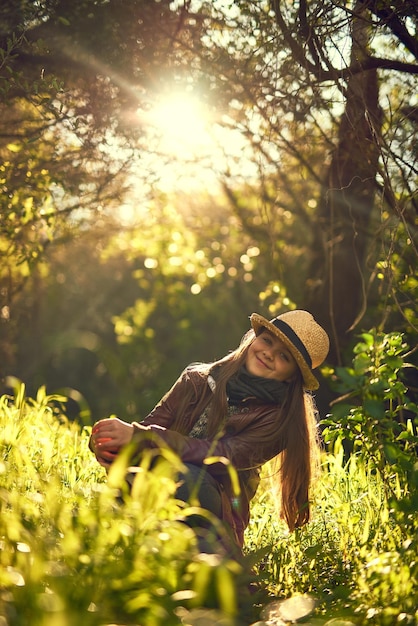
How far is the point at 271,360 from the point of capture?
4.00m

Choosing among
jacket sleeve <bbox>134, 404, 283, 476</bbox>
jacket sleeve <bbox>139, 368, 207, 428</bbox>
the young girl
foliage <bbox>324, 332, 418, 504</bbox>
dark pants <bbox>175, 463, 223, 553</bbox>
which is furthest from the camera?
jacket sleeve <bbox>139, 368, 207, 428</bbox>

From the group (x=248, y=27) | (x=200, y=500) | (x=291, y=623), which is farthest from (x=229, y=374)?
(x=248, y=27)

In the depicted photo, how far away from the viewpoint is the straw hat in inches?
155

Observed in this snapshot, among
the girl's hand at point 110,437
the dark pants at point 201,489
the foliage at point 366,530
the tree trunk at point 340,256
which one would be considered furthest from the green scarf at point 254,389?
the tree trunk at point 340,256

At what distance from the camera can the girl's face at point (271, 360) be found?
397 cm

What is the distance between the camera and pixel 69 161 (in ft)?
17.5

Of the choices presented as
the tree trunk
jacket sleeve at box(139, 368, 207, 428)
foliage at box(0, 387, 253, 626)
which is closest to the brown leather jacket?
jacket sleeve at box(139, 368, 207, 428)

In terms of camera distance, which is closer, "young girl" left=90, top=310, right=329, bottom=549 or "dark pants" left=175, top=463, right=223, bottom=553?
"dark pants" left=175, top=463, right=223, bottom=553

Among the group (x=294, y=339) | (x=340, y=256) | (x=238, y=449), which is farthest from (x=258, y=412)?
(x=340, y=256)

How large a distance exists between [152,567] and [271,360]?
1669 mm

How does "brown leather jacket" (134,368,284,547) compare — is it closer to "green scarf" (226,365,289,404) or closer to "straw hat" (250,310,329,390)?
"green scarf" (226,365,289,404)

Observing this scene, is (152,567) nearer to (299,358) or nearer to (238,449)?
(238,449)

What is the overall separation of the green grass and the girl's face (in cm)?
72

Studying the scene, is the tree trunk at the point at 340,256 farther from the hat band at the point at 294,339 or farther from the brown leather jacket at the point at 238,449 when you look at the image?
the brown leather jacket at the point at 238,449
